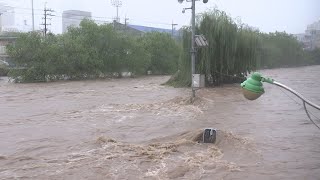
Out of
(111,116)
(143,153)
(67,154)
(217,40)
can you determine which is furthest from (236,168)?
(217,40)

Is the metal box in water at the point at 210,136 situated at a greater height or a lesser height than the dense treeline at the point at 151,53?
lesser

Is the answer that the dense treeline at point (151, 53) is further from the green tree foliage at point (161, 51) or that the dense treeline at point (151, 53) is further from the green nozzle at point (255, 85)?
the green nozzle at point (255, 85)

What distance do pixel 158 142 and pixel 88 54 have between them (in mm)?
28117

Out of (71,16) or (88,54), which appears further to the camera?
(71,16)

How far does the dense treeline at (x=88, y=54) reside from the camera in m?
35.4

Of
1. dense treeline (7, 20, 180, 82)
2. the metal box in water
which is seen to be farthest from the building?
the metal box in water

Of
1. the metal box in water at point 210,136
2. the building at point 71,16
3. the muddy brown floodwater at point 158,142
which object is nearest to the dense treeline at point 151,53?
the muddy brown floodwater at point 158,142

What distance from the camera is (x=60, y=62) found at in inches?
1422

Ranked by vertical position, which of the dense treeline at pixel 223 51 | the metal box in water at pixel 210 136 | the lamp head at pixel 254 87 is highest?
the dense treeline at pixel 223 51

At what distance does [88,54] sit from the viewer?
123ft

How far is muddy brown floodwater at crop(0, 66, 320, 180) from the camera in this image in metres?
7.75

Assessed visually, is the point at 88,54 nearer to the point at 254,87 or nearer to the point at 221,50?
the point at 221,50

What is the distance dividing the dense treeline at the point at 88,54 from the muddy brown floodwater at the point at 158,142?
18.5 m

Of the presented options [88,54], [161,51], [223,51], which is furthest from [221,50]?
[161,51]
